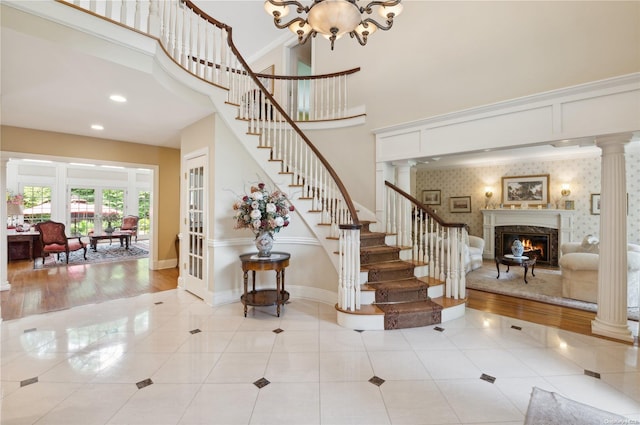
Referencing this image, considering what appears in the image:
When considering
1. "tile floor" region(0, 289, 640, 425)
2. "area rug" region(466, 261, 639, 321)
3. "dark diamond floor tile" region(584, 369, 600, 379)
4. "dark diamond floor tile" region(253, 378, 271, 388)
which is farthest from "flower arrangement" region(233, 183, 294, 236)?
"area rug" region(466, 261, 639, 321)

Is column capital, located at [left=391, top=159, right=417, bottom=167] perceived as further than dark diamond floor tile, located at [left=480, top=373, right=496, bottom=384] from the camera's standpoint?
Yes

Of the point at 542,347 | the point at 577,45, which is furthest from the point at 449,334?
the point at 577,45

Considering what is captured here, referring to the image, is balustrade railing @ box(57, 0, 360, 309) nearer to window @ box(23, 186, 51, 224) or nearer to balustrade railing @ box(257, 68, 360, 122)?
balustrade railing @ box(257, 68, 360, 122)

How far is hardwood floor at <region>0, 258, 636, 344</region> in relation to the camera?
3.60m

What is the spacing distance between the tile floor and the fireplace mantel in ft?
16.2

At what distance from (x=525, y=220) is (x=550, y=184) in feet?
3.54

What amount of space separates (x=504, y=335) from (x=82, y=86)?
17.8 feet

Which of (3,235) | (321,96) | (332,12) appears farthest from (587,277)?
(3,235)

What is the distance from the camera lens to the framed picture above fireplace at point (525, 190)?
7.21 meters

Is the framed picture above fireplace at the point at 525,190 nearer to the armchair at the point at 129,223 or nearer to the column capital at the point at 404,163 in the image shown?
the column capital at the point at 404,163

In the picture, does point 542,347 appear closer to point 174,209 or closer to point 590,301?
point 590,301

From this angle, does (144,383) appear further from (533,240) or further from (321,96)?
(533,240)

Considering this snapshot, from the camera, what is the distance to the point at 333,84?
5.21 m

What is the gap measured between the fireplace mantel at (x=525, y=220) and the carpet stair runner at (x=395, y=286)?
4.98 meters
